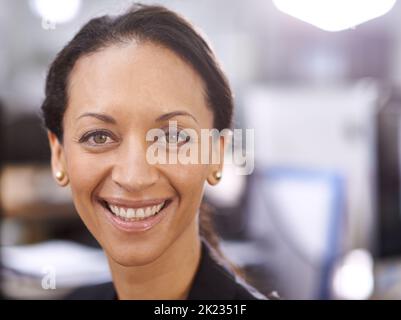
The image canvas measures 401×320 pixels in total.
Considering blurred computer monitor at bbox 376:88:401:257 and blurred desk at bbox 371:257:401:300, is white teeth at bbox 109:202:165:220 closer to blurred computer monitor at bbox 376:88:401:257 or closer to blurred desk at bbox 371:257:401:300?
blurred desk at bbox 371:257:401:300

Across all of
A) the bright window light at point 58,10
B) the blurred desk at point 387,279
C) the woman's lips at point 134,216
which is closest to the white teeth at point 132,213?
the woman's lips at point 134,216

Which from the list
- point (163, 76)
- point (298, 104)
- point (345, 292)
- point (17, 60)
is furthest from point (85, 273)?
point (17, 60)

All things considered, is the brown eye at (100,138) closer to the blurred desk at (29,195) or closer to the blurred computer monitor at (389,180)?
the blurred desk at (29,195)

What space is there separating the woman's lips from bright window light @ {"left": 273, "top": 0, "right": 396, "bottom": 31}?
26cm

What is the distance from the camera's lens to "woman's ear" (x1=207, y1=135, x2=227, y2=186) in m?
0.56

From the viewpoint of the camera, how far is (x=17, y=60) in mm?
3666

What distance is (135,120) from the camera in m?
0.52

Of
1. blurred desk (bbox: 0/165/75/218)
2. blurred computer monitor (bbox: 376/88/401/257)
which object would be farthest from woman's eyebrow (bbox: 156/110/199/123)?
blurred computer monitor (bbox: 376/88/401/257)

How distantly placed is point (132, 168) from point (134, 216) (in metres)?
0.05

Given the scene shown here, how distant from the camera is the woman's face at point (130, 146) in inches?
20.6

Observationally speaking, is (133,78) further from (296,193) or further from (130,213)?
(296,193)

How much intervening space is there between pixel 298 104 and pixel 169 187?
54.8 inches

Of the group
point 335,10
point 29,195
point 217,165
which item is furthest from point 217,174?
point 29,195

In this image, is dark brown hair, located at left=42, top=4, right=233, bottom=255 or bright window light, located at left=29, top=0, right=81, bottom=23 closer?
dark brown hair, located at left=42, top=4, right=233, bottom=255
